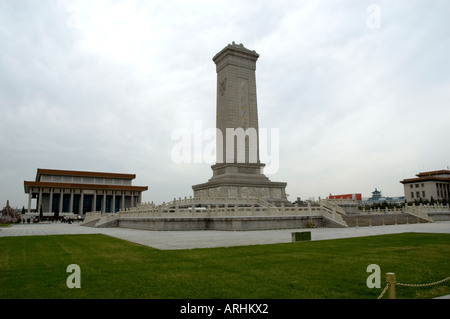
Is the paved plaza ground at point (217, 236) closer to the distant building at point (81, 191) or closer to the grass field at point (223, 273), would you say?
the grass field at point (223, 273)

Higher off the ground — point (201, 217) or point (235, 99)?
point (235, 99)

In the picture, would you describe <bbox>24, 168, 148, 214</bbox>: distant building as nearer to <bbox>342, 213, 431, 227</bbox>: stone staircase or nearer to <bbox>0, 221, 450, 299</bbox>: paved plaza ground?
<bbox>342, 213, 431, 227</bbox>: stone staircase

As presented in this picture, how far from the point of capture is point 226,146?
42.3 m

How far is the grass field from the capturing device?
19.5 ft

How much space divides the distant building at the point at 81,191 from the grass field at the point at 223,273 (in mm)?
63772

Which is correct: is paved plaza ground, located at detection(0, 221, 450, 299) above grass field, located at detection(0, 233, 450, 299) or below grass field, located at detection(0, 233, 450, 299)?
above

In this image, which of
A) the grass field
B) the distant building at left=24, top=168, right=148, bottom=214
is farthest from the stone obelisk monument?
the distant building at left=24, top=168, right=148, bottom=214

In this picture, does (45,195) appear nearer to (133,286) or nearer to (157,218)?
(157,218)

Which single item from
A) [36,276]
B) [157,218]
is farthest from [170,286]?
[157,218]

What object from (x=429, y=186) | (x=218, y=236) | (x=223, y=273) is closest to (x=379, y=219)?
(x=218, y=236)

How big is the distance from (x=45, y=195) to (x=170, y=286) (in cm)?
7752

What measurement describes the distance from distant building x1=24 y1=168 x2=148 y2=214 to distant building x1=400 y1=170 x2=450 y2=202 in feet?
231

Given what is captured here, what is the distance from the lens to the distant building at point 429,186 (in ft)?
282
